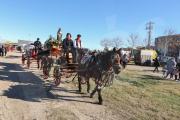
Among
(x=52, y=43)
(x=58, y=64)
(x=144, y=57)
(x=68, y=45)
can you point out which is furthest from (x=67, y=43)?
(x=144, y=57)

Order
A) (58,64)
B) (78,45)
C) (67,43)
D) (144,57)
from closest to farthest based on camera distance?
(78,45) → (67,43) → (58,64) → (144,57)

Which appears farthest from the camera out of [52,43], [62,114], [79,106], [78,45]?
[52,43]

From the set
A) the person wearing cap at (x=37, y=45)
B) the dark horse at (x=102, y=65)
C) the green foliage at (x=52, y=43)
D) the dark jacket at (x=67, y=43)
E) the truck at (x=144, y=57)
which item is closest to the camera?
the dark horse at (x=102, y=65)

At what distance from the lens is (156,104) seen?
4547 millimetres

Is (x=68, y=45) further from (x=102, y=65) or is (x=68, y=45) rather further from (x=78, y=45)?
(x=102, y=65)

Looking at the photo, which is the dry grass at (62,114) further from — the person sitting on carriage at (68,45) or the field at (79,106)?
the person sitting on carriage at (68,45)

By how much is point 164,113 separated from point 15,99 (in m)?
5.17

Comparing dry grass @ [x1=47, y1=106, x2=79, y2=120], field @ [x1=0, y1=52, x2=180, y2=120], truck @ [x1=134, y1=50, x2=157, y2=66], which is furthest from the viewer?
truck @ [x1=134, y1=50, x2=157, y2=66]

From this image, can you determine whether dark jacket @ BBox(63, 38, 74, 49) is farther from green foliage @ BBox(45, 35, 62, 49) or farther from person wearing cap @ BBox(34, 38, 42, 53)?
person wearing cap @ BBox(34, 38, 42, 53)

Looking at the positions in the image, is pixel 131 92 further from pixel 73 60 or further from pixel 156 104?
pixel 73 60

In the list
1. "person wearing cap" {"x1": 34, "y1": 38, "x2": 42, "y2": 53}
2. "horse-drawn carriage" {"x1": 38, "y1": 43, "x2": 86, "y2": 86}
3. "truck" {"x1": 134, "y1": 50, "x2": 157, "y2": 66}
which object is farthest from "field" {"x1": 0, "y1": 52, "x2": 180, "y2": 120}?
"truck" {"x1": 134, "y1": 50, "x2": 157, "y2": 66}

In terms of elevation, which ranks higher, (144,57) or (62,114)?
(144,57)

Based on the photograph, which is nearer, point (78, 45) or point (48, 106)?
point (48, 106)

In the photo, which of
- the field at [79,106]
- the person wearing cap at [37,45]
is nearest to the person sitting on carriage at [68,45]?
the field at [79,106]
